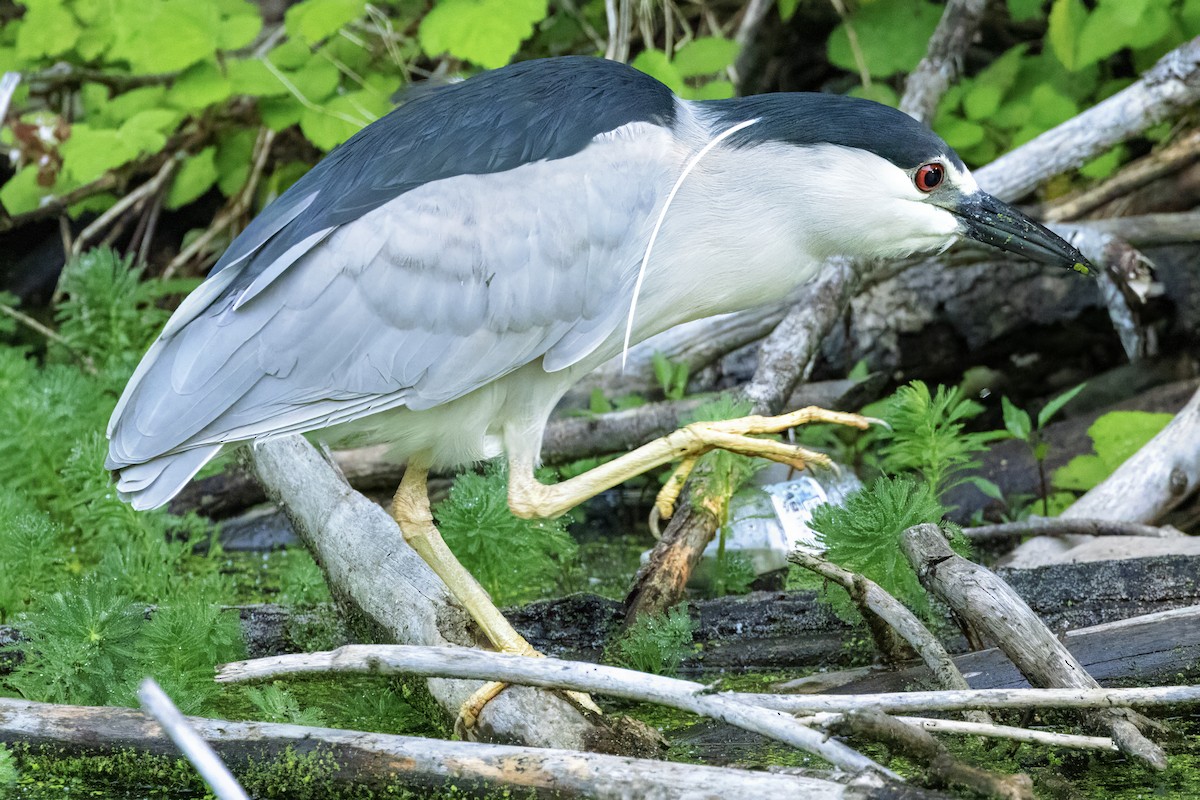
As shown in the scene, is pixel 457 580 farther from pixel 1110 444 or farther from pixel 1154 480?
pixel 1110 444

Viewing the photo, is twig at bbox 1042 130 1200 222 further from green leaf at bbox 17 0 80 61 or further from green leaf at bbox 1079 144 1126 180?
green leaf at bbox 17 0 80 61

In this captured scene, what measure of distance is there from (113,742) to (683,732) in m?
1.19

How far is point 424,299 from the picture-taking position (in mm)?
3059

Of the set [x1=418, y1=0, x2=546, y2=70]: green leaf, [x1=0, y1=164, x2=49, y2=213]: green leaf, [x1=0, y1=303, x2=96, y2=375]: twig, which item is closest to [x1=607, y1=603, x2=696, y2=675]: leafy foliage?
[x1=418, y1=0, x2=546, y2=70]: green leaf

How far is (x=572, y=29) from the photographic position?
259 inches

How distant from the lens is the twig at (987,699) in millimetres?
2168

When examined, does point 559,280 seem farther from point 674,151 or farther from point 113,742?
point 113,742

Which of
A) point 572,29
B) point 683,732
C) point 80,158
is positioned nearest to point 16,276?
point 80,158

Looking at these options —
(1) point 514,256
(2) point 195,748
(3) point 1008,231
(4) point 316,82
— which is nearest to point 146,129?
(4) point 316,82

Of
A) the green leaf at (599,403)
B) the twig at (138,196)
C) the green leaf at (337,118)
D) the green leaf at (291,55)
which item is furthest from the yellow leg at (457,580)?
the twig at (138,196)

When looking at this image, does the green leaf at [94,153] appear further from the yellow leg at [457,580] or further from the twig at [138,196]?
the yellow leg at [457,580]

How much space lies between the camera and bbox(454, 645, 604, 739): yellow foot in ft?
9.06

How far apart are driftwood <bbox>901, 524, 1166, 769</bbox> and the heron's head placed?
0.77 m

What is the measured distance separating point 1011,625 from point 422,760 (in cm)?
116
